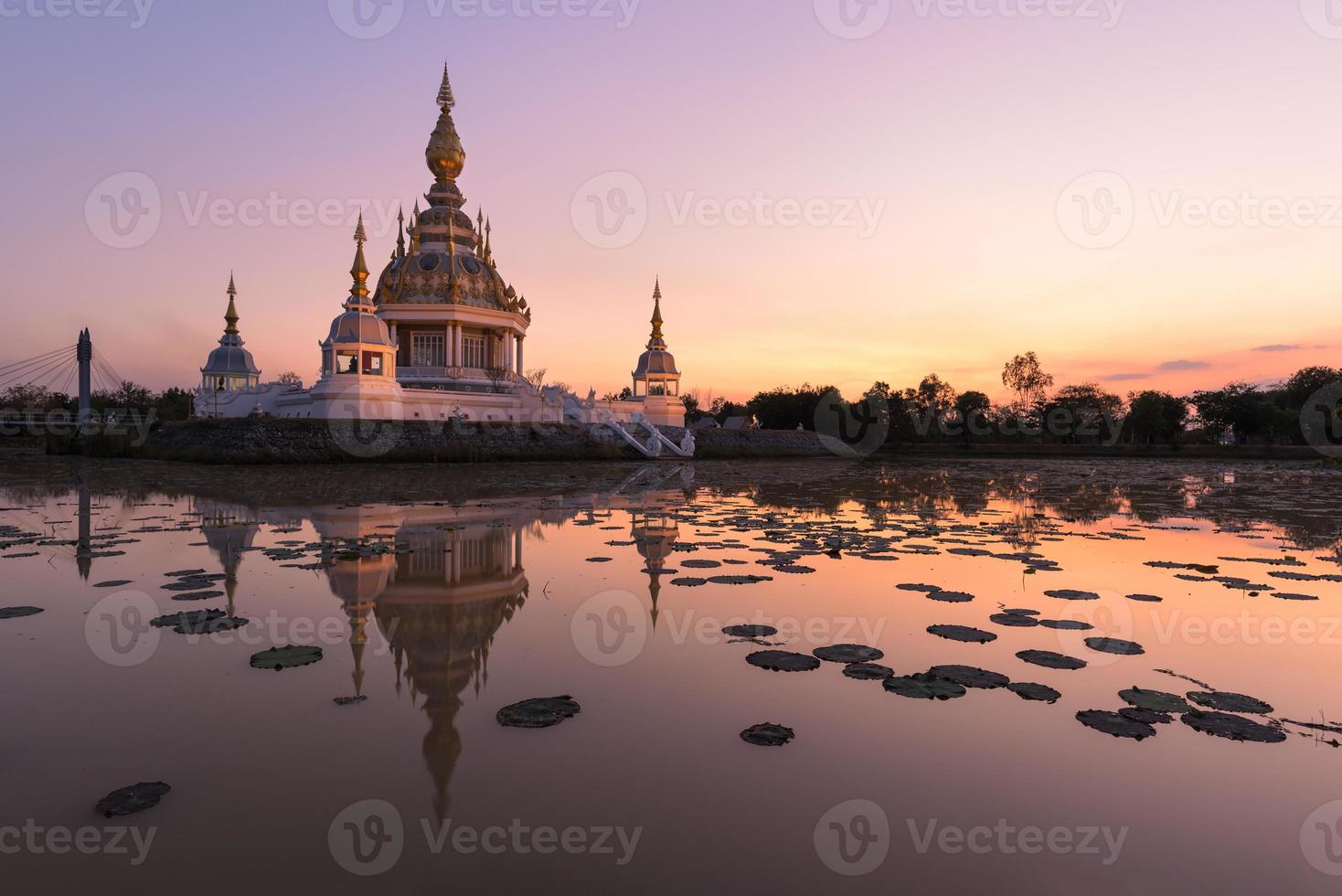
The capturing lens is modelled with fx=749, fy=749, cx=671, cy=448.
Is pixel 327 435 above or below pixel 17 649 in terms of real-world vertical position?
above

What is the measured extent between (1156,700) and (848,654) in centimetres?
230

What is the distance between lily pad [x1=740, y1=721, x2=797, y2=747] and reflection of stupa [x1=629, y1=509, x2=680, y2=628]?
8.79 ft

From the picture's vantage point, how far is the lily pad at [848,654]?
6547mm

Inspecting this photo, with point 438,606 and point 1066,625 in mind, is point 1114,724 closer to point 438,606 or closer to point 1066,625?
point 1066,625

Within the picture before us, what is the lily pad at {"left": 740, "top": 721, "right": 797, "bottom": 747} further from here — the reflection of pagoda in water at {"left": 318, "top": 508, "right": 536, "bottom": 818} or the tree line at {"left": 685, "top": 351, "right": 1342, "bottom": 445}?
the tree line at {"left": 685, "top": 351, "right": 1342, "bottom": 445}

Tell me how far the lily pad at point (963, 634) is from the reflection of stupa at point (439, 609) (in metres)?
4.33

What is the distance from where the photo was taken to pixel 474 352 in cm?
5516

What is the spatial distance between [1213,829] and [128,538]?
14.8 metres

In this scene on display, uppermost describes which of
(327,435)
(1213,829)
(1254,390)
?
(1254,390)

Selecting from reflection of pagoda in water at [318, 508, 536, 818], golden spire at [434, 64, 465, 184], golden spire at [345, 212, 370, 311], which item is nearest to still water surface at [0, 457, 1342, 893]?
reflection of pagoda in water at [318, 508, 536, 818]

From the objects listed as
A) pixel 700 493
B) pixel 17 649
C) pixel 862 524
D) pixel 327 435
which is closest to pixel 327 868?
pixel 17 649

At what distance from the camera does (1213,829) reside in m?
3.88

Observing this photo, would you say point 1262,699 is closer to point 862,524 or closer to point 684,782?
point 684,782

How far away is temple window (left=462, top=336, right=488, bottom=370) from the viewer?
54562 millimetres
